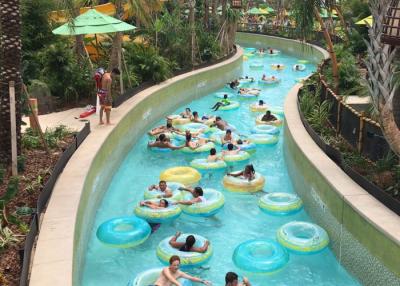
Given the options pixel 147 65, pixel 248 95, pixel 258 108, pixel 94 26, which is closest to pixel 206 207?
pixel 94 26

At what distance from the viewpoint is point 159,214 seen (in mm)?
10477

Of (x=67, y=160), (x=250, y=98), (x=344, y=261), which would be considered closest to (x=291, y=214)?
(x=344, y=261)

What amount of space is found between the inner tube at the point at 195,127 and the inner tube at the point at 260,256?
7861mm

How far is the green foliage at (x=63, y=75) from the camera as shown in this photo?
1616 centimetres

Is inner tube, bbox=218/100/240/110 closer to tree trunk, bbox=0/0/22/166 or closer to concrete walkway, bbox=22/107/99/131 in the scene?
concrete walkway, bbox=22/107/99/131

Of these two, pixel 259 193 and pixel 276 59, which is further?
pixel 276 59

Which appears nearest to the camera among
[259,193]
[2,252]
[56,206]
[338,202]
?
[2,252]

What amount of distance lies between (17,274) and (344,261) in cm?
556

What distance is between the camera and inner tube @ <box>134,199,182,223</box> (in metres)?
10.5

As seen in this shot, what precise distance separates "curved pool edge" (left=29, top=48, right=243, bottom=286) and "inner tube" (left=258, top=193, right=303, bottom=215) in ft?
12.6

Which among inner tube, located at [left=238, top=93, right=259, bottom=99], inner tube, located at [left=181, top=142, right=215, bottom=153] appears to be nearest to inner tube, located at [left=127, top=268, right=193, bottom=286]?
inner tube, located at [left=181, top=142, right=215, bottom=153]

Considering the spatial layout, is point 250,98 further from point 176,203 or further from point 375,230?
point 375,230

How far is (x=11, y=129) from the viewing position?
9586mm

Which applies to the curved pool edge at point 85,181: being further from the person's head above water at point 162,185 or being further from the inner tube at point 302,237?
the inner tube at point 302,237
